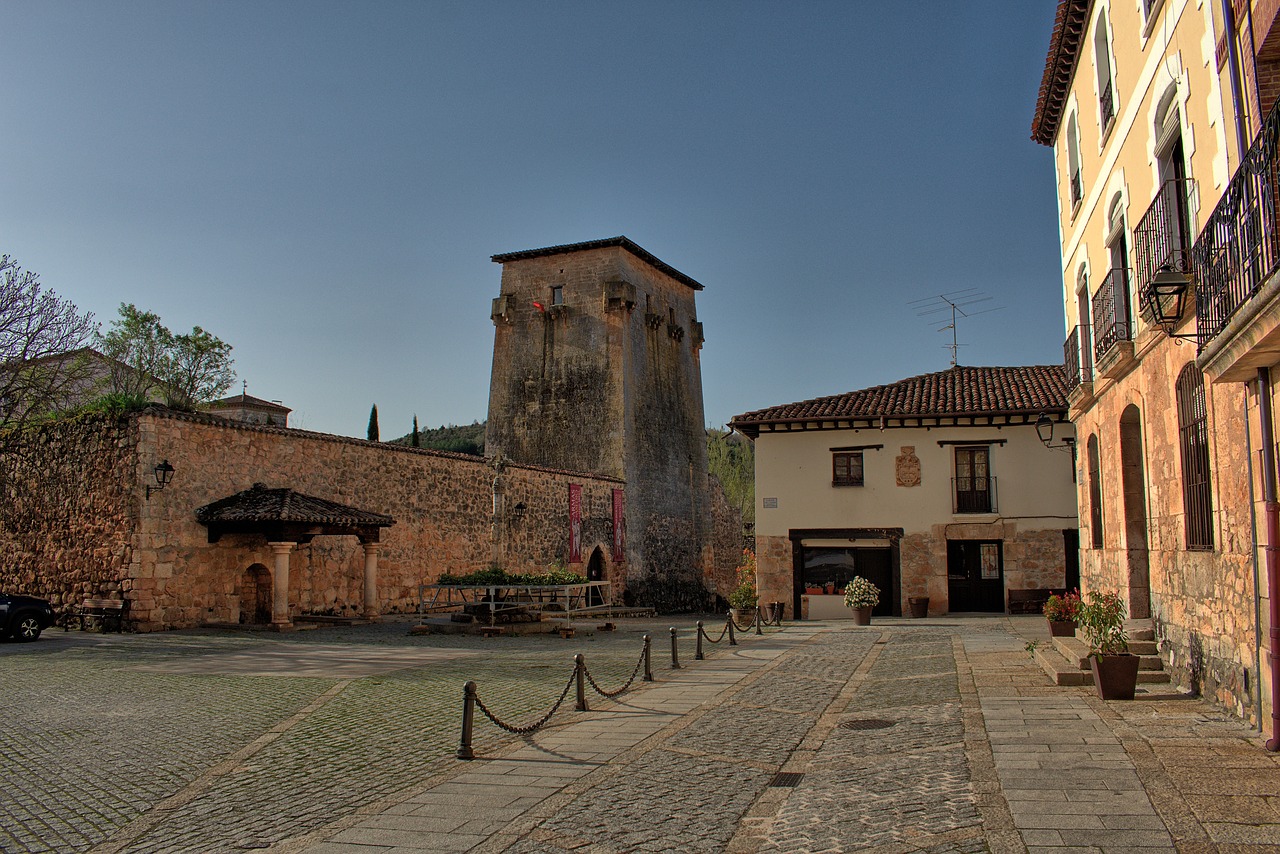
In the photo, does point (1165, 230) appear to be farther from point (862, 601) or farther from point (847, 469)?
point (847, 469)

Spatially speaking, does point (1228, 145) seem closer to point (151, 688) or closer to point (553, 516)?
point (151, 688)

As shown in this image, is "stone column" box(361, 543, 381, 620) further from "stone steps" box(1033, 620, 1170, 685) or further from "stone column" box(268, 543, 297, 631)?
"stone steps" box(1033, 620, 1170, 685)

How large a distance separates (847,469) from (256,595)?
47.4ft

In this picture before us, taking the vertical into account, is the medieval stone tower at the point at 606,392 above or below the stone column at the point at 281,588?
above

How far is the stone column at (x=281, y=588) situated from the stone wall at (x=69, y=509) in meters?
2.59

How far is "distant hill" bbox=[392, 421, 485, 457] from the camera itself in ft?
211

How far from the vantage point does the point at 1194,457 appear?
30.0ft

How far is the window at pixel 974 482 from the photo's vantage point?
24.0 metres

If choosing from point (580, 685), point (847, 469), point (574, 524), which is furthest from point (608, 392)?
point (580, 685)

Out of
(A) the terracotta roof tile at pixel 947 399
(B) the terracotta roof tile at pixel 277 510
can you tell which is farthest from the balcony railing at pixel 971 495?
(B) the terracotta roof tile at pixel 277 510

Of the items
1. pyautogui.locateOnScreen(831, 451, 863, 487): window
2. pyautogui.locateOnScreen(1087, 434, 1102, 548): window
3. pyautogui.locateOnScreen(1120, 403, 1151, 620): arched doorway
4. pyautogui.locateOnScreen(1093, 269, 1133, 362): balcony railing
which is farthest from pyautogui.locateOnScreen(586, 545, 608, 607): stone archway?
pyautogui.locateOnScreen(1120, 403, 1151, 620): arched doorway

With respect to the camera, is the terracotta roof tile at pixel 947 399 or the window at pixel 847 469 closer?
the terracotta roof tile at pixel 947 399

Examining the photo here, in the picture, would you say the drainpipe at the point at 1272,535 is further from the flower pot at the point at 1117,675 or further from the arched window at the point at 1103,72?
the arched window at the point at 1103,72

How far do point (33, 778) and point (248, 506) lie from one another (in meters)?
12.6
